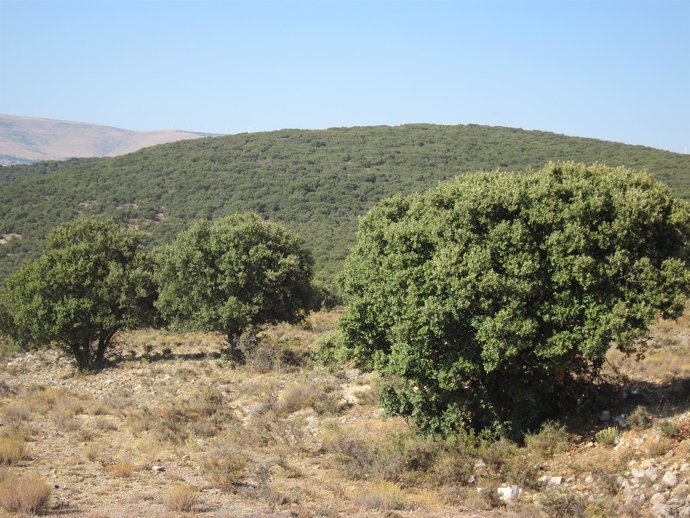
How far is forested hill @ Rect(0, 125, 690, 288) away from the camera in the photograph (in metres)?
71.1

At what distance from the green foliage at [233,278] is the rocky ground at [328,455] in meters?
4.87

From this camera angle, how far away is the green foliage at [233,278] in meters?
26.9

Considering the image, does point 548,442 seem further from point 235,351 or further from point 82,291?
point 82,291

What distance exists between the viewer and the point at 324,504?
Result: 11797mm

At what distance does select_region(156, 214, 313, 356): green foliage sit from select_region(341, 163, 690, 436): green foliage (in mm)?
12500

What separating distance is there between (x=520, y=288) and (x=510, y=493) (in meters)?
4.26

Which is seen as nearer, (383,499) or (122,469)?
(383,499)

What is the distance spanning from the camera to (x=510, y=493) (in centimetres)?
1198

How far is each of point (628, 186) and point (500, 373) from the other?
5.43 meters

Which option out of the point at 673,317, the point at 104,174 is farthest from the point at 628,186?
the point at 104,174

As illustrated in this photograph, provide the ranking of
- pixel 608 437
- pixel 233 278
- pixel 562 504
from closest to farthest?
1. pixel 562 504
2. pixel 608 437
3. pixel 233 278

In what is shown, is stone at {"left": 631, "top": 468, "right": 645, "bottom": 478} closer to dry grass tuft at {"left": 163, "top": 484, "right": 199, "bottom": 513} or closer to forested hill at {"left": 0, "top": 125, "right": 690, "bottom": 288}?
dry grass tuft at {"left": 163, "top": 484, "right": 199, "bottom": 513}

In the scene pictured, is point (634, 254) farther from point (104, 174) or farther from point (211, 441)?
point (104, 174)

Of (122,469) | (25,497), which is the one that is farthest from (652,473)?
(25,497)
